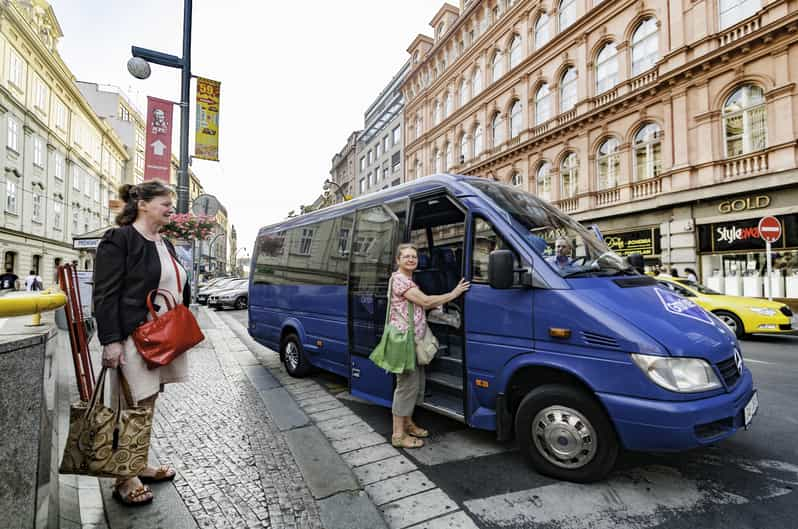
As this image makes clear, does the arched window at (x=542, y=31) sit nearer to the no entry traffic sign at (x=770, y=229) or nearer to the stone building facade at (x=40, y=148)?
the no entry traffic sign at (x=770, y=229)

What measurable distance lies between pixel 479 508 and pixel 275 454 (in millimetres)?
1789

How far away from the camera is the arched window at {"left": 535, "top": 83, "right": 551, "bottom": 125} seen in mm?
22469

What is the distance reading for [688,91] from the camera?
1600cm

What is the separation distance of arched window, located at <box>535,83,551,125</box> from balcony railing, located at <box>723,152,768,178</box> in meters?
9.69

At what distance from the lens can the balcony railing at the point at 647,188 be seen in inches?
664

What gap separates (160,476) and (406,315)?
7.30 feet

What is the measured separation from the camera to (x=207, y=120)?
845cm

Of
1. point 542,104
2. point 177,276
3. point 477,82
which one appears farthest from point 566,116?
point 177,276

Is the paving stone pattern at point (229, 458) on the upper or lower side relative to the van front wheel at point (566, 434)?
lower

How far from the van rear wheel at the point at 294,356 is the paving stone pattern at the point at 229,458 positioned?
0.70 m

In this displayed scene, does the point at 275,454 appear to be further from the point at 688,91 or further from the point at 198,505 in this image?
the point at 688,91

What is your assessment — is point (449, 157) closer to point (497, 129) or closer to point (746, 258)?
point (497, 129)

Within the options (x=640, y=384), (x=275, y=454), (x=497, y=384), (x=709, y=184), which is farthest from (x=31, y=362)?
(x=709, y=184)

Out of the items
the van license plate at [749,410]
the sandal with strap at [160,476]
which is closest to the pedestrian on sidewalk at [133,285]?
the sandal with strap at [160,476]
